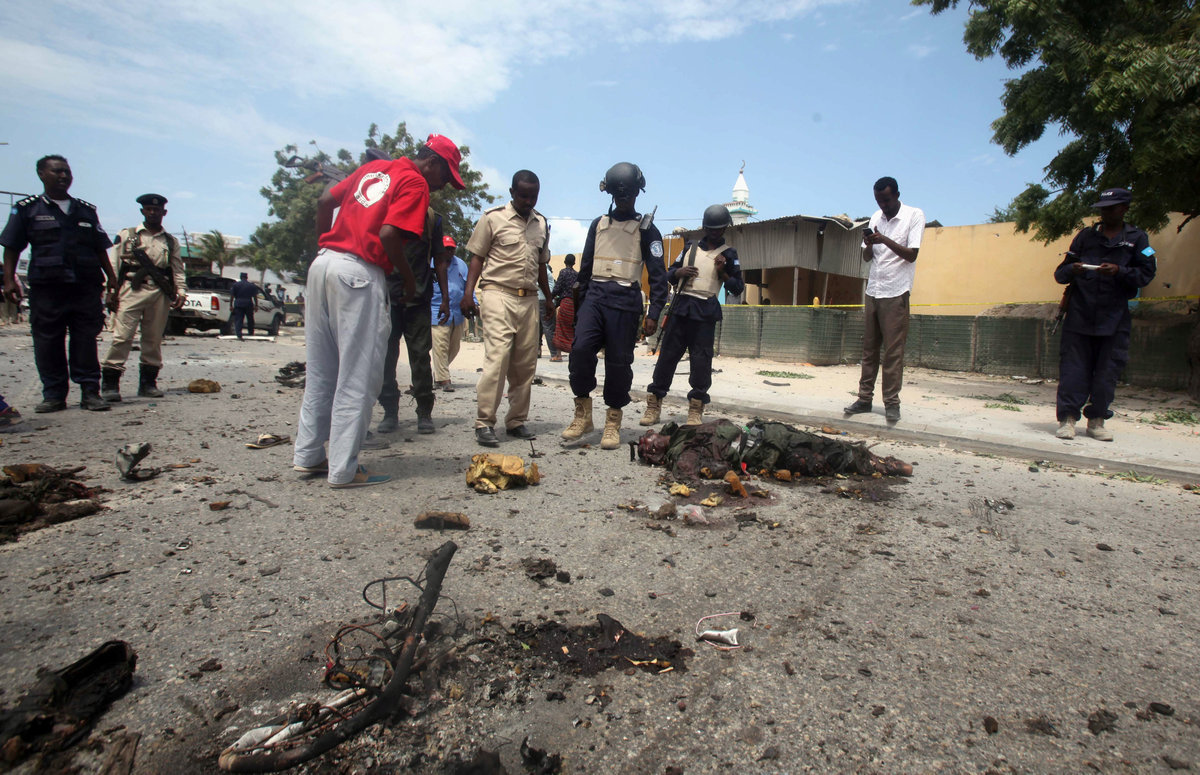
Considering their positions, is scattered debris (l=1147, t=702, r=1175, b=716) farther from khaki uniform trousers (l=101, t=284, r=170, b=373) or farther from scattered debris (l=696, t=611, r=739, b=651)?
khaki uniform trousers (l=101, t=284, r=170, b=373)

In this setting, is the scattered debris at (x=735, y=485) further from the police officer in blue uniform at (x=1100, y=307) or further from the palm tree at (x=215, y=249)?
the palm tree at (x=215, y=249)

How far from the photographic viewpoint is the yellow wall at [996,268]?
14.3 metres

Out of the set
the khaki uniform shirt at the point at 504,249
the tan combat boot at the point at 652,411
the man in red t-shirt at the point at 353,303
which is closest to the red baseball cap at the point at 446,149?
the man in red t-shirt at the point at 353,303

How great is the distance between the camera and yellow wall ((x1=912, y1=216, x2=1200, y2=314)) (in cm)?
1427

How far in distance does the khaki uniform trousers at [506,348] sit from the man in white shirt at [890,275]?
3017mm

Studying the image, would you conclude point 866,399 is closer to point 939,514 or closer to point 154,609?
point 939,514

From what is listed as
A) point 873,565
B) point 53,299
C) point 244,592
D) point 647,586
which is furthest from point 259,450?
point 873,565

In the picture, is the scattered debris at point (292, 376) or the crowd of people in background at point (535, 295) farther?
the scattered debris at point (292, 376)

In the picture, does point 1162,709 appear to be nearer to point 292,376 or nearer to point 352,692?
point 352,692

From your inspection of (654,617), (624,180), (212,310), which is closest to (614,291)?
(624,180)

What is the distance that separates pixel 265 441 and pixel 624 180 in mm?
3182

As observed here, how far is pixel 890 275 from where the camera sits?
5.78 metres

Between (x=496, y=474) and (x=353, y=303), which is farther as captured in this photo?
(x=496, y=474)

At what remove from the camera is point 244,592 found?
2.22 metres
